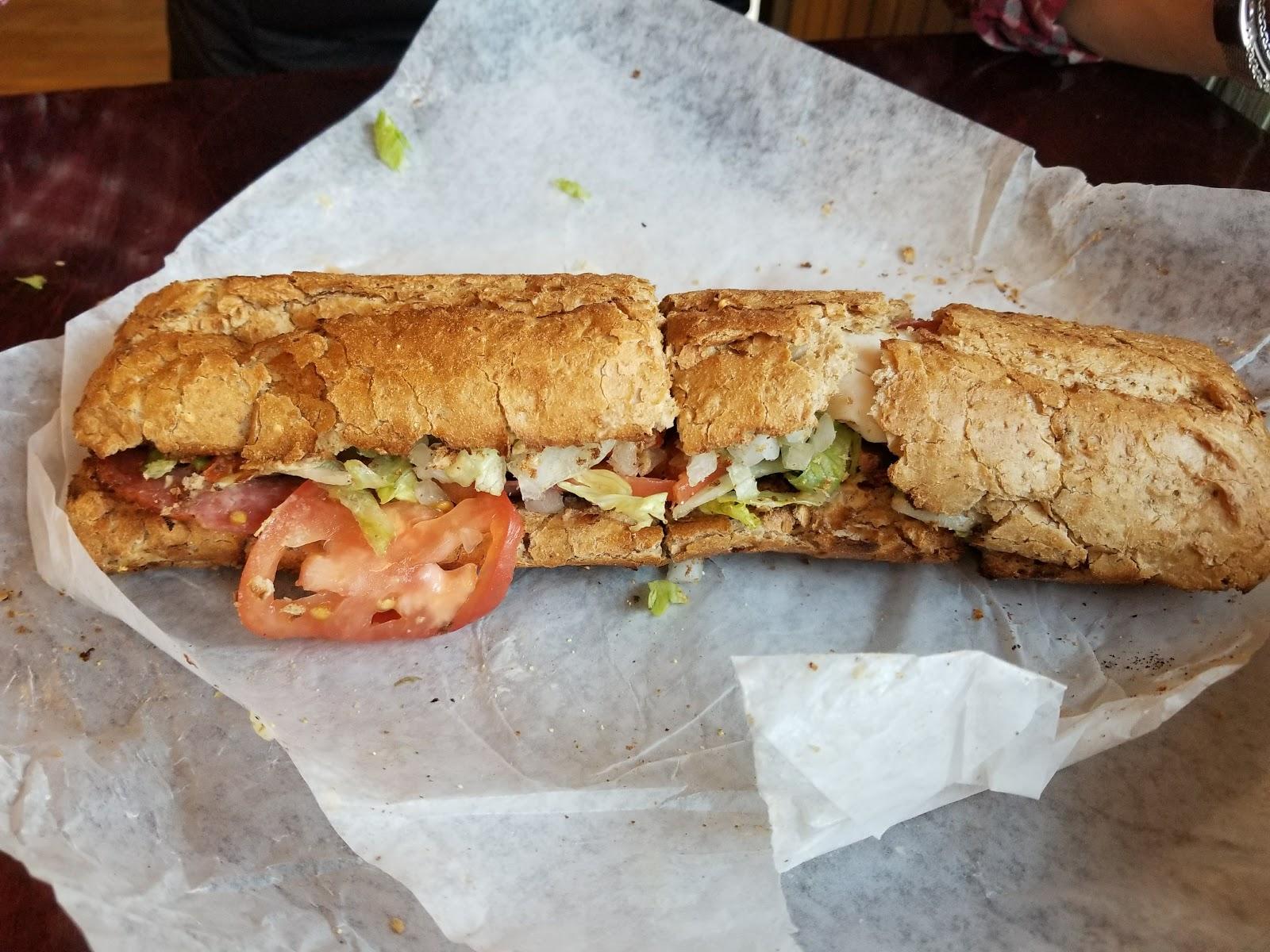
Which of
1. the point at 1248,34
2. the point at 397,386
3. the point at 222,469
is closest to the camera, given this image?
→ the point at 397,386

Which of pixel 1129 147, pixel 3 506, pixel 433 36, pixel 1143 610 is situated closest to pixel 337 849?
pixel 3 506

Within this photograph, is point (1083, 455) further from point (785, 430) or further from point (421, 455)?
point (421, 455)

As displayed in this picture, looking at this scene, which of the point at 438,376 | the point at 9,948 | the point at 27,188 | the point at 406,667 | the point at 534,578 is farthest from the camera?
the point at 27,188

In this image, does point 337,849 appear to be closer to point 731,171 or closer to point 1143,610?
point 1143,610

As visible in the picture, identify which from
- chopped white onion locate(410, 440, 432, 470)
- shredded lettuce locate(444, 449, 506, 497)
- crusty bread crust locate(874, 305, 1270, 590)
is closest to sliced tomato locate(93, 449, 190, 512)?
chopped white onion locate(410, 440, 432, 470)

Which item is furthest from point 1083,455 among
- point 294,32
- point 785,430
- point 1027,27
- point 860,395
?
point 294,32

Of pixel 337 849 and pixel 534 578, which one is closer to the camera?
pixel 337 849

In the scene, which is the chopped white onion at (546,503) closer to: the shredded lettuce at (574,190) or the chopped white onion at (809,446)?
the chopped white onion at (809,446)
